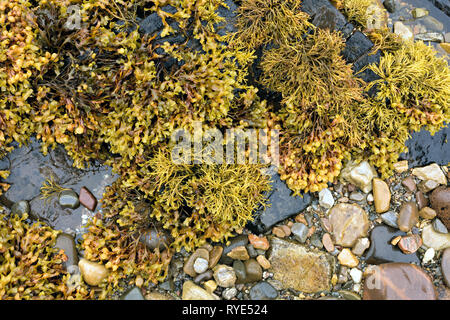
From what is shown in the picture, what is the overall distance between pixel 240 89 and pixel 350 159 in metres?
1.71

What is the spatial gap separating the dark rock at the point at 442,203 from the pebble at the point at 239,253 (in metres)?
2.51

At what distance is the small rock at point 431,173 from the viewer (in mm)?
4461

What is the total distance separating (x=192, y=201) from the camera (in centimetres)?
405

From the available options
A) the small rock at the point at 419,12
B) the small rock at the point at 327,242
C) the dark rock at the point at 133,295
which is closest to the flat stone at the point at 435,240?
the small rock at the point at 327,242

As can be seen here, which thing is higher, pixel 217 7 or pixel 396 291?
pixel 217 7

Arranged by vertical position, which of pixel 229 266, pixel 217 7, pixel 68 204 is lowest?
pixel 68 204

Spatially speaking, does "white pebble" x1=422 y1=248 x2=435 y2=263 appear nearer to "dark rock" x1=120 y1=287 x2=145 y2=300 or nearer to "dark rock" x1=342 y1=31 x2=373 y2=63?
"dark rock" x1=342 y1=31 x2=373 y2=63

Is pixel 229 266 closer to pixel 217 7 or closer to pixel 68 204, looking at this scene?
pixel 68 204

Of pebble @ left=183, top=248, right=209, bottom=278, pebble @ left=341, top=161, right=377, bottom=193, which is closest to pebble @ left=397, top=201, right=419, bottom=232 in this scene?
pebble @ left=341, top=161, right=377, bottom=193

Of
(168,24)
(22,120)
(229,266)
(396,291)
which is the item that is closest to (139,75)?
(168,24)

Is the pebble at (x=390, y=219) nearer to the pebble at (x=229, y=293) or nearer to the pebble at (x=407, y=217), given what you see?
the pebble at (x=407, y=217)

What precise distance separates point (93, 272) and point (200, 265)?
4.03 feet

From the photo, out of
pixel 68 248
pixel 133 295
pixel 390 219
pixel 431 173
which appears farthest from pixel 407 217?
pixel 68 248

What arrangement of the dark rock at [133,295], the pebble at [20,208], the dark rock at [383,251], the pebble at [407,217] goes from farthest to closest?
the pebble at [407,217], the dark rock at [383,251], the pebble at [20,208], the dark rock at [133,295]
